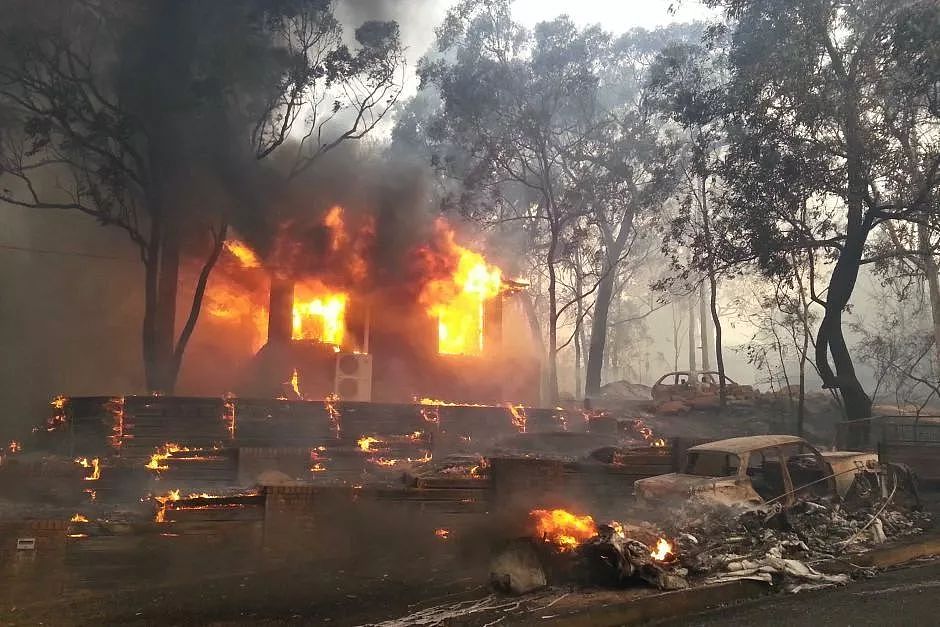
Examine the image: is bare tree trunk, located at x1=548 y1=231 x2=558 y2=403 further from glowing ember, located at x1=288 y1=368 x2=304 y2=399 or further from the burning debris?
the burning debris

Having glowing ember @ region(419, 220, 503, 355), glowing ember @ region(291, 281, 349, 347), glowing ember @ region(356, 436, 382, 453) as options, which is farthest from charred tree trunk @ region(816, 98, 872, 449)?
glowing ember @ region(291, 281, 349, 347)

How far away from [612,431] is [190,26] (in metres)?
16.8

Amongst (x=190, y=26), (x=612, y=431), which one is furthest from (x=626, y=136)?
(x=190, y=26)

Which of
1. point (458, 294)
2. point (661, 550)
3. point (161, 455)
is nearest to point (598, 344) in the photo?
point (458, 294)

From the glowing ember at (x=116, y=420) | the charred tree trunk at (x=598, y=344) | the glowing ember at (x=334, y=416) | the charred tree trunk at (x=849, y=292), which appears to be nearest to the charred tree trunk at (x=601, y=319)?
the charred tree trunk at (x=598, y=344)

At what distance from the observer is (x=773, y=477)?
9641mm

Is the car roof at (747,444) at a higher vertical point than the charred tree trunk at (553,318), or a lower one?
lower

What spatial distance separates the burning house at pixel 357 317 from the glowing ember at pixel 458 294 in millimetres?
39

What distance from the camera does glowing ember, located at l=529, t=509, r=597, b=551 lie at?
7.89 m

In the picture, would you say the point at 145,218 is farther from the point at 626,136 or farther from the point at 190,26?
the point at 626,136

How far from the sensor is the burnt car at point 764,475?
871cm

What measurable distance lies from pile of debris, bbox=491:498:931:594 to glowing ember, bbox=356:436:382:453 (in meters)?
8.21

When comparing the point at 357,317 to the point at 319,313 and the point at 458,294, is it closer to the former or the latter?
the point at 319,313

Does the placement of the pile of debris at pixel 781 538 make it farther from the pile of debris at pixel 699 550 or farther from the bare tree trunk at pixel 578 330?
the bare tree trunk at pixel 578 330
